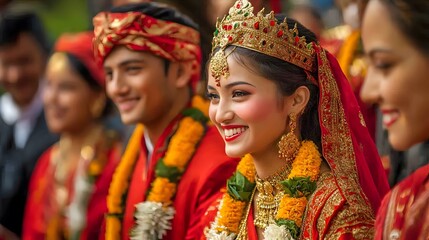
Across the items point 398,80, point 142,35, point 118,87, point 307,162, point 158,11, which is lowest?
point 307,162

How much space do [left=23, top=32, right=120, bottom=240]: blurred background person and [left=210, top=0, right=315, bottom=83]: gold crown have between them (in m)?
2.40

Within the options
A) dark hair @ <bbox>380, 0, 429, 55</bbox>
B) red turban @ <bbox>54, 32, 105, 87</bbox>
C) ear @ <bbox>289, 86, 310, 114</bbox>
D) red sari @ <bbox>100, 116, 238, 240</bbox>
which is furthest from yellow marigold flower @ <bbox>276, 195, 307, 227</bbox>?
red turban @ <bbox>54, 32, 105, 87</bbox>

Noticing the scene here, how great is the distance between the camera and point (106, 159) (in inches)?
247

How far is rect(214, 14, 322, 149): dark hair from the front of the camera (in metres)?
3.86

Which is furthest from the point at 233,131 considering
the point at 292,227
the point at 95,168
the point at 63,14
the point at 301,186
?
the point at 63,14

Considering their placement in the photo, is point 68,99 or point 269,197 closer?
point 269,197

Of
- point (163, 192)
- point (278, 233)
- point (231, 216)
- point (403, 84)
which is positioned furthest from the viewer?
point (163, 192)

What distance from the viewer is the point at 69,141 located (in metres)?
6.62

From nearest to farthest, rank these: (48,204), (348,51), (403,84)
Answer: (403,84)
(348,51)
(48,204)

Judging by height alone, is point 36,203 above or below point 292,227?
above

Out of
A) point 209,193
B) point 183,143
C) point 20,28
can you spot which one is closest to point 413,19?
point 209,193

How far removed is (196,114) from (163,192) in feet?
1.57

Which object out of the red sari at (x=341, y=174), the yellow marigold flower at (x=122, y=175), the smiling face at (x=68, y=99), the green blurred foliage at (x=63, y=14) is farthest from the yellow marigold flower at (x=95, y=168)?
the green blurred foliage at (x=63, y=14)

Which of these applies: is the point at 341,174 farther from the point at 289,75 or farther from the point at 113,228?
the point at 113,228
